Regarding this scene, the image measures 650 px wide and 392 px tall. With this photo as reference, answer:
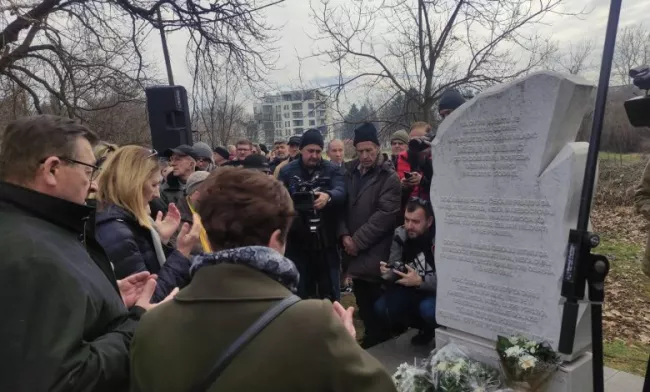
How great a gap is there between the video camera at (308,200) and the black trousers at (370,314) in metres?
0.71

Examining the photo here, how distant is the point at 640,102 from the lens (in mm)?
1927

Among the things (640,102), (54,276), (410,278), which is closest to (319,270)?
(410,278)

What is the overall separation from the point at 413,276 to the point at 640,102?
2.04m

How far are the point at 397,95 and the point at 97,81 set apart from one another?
725 centimetres

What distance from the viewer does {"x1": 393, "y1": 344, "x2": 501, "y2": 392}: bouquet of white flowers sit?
8.34 feet

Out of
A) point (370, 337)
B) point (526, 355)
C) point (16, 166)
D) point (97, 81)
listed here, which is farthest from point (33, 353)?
point (97, 81)

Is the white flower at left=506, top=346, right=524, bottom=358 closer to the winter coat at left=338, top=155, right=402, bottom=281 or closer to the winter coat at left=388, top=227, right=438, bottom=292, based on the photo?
the winter coat at left=388, top=227, right=438, bottom=292

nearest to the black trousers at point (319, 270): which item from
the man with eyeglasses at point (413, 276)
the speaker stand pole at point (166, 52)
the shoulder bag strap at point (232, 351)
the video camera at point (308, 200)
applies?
the video camera at point (308, 200)

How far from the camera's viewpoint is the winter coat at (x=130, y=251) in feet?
7.84

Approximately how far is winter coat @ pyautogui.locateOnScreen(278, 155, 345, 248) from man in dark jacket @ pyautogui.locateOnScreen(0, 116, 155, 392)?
2660 millimetres

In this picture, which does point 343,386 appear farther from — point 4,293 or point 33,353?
point 4,293

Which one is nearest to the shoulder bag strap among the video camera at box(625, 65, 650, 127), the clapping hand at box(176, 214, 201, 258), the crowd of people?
the crowd of people

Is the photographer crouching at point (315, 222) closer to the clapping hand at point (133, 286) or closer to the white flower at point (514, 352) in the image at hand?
the white flower at point (514, 352)

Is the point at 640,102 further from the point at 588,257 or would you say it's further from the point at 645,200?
the point at 645,200
